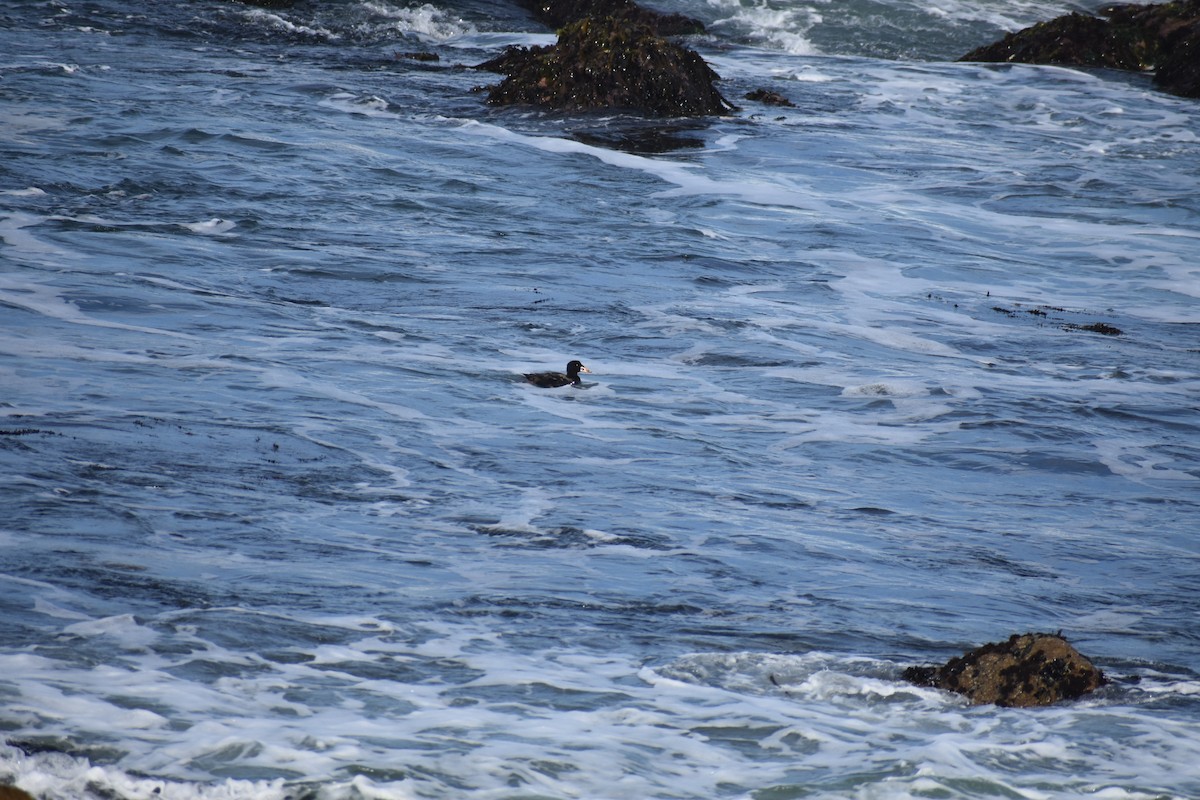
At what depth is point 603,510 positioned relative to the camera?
635 centimetres

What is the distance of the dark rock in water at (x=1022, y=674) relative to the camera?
15.1ft

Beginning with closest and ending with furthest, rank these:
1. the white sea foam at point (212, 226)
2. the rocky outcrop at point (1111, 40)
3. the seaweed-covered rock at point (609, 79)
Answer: the white sea foam at point (212, 226)
the seaweed-covered rock at point (609, 79)
the rocky outcrop at point (1111, 40)

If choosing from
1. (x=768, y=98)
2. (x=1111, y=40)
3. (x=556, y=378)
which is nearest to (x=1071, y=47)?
(x=1111, y=40)

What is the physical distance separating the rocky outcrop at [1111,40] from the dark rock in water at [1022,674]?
1970 cm

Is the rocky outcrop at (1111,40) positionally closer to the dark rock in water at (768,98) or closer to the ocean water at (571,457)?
the dark rock in water at (768,98)

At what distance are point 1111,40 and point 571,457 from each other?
61.8 ft

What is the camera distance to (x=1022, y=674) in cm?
464

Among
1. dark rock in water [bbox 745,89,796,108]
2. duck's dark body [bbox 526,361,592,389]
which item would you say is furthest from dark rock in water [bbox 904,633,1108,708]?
dark rock in water [bbox 745,89,796,108]

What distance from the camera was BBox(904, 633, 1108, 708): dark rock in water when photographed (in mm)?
4609

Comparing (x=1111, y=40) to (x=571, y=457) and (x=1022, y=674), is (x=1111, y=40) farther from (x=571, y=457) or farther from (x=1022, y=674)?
(x=1022, y=674)

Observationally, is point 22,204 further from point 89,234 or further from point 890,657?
point 890,657

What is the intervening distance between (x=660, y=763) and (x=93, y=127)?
39.1 ft

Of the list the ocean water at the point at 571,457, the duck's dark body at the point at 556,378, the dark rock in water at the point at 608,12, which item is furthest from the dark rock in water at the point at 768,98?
Answer: the duck's dark body at the point at 556,378

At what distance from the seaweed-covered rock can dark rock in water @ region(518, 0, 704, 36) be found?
6941mm
